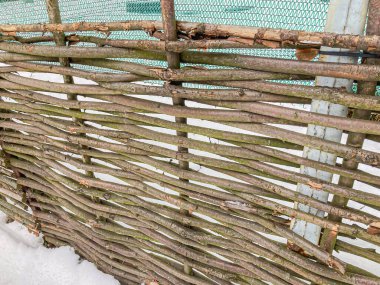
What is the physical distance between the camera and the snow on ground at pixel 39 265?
201 cm

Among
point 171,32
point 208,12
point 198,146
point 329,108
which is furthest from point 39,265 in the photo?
point 208,12

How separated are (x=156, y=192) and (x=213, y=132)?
43 cm

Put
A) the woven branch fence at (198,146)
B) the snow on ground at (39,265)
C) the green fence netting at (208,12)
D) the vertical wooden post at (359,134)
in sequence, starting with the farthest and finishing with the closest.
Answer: the green fence netting at (208,12) → the snow on ground at (39,265) → the woven branch fence at (198,146) → the vertical wooden post at (359,134)

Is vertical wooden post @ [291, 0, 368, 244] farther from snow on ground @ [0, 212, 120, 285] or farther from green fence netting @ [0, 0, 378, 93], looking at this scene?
snow on ground @ [0, 212, 120, 285]

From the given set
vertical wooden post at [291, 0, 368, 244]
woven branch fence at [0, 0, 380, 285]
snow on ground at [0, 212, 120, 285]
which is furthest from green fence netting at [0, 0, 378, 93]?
snow on ground at [0, 212, 120, 285]

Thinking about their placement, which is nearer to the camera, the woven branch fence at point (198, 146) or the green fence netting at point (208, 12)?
the woven branch fence at point (198, 146)

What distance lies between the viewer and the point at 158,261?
1704 millimetres

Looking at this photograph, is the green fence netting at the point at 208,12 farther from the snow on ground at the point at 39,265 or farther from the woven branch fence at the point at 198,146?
the snow on ground at the point at 39,265

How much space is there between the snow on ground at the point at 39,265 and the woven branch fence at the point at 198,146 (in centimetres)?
11

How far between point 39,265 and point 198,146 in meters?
1.48

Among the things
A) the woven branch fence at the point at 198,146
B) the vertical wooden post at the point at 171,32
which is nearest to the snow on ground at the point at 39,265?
the woven branch fence at the point at 198,146

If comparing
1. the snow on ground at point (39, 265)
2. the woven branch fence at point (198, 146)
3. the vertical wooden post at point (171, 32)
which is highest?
the vertical wooden post at point (171, 32)

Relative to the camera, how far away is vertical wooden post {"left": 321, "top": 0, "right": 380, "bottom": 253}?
0.87m

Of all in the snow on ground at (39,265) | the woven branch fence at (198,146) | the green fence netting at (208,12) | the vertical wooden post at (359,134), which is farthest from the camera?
the green fence netting at (208,12)
